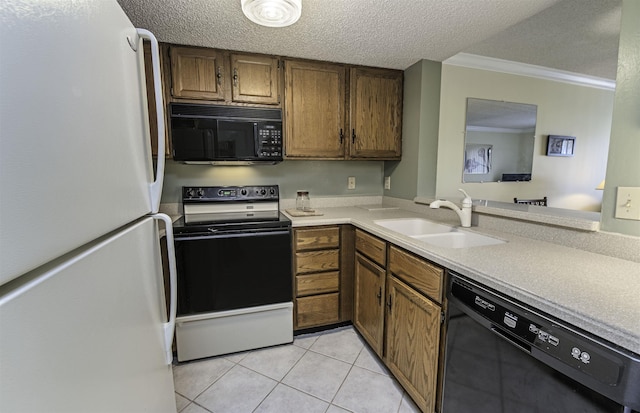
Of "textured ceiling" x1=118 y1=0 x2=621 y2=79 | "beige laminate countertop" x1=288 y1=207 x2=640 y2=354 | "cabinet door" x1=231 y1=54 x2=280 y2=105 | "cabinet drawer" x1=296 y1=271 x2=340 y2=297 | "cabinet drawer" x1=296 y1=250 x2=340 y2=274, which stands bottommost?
"cabinet drawer" x1=296 y1=271 x2=340 y2=297

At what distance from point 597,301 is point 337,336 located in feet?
5.54

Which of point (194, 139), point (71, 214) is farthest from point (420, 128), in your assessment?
point (71, 214)

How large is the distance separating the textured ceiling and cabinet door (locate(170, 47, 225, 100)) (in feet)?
0.24

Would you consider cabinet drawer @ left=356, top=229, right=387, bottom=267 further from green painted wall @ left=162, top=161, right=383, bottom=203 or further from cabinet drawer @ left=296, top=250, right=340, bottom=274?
green painted wall @ left=162, top=161, right=383, bottom=203

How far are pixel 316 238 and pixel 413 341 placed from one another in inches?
37.1

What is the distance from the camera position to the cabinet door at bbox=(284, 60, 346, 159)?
220cm

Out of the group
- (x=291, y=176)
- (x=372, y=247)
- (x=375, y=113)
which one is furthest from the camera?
(x=291, y=176)

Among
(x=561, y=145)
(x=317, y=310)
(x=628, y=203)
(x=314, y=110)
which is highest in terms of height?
(x=314, y=110)

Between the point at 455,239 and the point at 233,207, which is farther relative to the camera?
the point at 233,207

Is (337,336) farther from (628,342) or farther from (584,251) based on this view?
(628,342)

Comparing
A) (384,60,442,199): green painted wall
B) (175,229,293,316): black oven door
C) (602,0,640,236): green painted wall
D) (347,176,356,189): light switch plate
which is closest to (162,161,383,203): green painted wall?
(347,176,356,189): light switch plate

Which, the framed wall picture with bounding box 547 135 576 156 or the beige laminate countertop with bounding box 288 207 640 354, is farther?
the framed wall picture with bounding box 547 135 576 156

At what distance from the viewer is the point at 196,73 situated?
1.98 metres

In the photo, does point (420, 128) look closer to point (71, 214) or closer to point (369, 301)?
point (369, 301)
